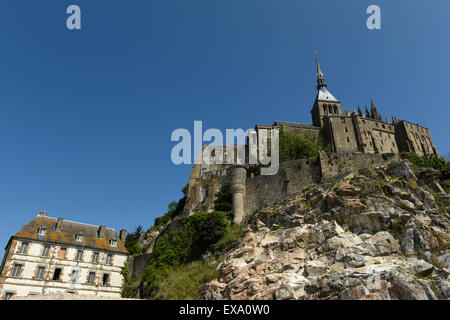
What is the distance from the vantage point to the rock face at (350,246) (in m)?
15.1

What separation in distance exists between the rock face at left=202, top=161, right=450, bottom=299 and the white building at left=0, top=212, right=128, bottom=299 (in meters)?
11.2

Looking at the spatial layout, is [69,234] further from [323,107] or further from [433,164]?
[323,107]

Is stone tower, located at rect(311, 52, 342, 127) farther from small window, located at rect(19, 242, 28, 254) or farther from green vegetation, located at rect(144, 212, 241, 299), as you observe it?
small window, located at rect(19, 242, 28, 254)

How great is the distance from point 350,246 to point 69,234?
2320 centimetres

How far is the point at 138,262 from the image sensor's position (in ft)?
93.8

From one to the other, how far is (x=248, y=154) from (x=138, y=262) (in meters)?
21.8

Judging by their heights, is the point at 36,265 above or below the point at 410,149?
below

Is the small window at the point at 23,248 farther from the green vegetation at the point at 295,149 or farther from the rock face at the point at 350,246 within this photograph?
the green vegetation at the point at 295,149

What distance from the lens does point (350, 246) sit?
707 inches

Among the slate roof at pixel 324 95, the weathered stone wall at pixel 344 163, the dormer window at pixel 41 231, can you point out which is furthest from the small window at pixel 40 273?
the slate roof at pixel 324 95

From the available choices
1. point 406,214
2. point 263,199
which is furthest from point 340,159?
point 406,214
